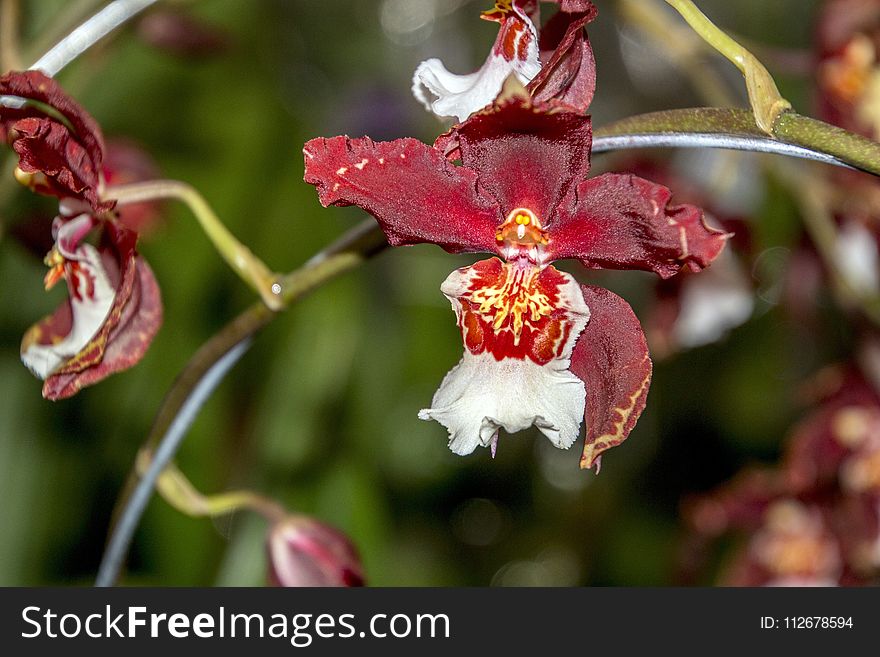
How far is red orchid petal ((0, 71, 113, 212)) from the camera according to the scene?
16.5 inches

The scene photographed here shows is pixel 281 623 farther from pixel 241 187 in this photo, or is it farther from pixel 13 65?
pixel 241 187

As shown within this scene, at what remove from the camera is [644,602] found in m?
0.63

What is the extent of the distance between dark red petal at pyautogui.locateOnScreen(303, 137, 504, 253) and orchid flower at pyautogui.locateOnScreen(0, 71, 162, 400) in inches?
4.6

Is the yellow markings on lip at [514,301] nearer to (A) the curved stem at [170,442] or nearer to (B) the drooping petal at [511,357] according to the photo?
(B) the drooping petal at [511,357]

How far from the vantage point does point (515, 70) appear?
44 centimetres

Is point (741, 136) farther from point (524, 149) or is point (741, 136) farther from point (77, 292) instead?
point (77, 292)

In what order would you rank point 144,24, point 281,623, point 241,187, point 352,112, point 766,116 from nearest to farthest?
1. point 766,116
2. point 281,623
3. point 144,24
4. point 241,187
5. point 352,112

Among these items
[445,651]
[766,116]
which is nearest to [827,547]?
[445,651]

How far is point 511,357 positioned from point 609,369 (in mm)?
44

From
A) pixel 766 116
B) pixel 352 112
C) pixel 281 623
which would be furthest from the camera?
pixel 352 112

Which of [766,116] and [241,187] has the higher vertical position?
[241,187]

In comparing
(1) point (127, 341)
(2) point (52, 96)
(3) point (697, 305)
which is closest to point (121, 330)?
(1) point (127, 341)

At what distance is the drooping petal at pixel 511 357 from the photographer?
409 millimetres

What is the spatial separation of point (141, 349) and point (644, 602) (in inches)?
14.3
